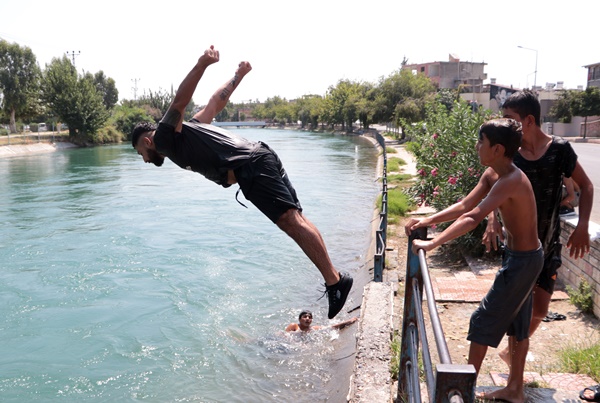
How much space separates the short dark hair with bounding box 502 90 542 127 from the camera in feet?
11.4

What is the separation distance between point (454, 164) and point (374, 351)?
17.4 feet

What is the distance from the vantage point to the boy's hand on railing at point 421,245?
2.75 metres

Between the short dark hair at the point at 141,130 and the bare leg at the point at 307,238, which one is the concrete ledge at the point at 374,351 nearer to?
the bare leg at the point at 307,238

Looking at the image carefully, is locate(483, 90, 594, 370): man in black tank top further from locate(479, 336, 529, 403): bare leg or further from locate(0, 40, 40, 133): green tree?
locate(0, 40, 40, 133): green tree

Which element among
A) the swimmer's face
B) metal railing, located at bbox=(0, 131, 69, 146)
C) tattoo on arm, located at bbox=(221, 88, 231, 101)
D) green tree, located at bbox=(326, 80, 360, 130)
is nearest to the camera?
tattoo on arm, located at bbox=(221, 88, 231, 101)

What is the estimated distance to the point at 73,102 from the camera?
5650 centimetres

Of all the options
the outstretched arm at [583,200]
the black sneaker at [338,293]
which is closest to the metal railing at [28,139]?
the black sneaker at [338,293]

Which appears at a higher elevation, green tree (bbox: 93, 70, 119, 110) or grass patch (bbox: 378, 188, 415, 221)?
green tree (bbox: 93, 70, 119, 110)

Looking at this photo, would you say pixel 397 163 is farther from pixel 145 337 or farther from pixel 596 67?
pixel 596 67

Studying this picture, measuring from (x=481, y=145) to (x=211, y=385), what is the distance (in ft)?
18.0

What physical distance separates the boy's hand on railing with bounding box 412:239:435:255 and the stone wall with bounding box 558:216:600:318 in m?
3.13

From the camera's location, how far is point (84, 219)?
59.8 feet

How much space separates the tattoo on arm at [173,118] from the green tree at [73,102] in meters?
57.4

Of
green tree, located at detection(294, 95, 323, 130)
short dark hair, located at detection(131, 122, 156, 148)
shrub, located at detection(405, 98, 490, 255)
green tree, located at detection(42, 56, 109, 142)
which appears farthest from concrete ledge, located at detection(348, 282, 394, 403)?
green tree, located at detection(294, 95, 323, 130)
